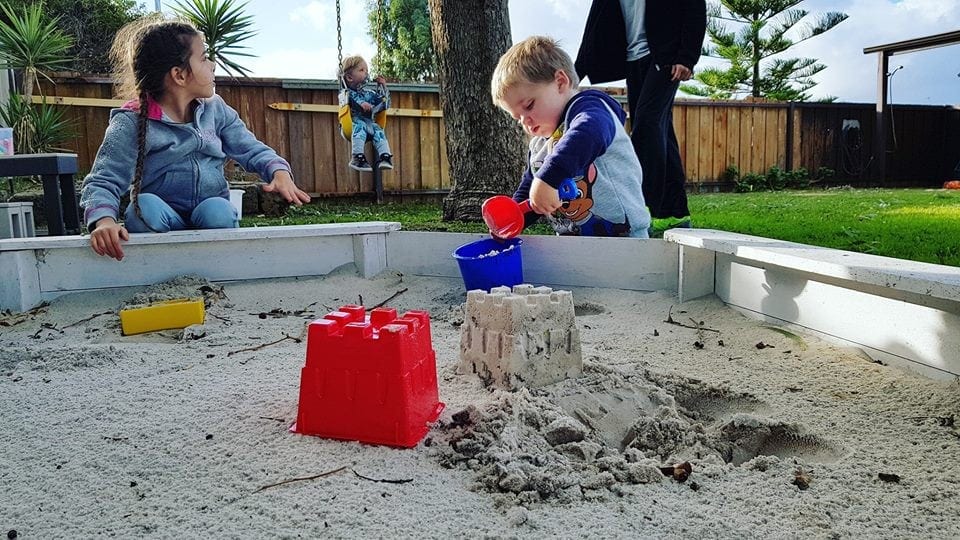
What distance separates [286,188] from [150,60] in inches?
29.9

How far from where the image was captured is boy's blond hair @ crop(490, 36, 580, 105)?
2.74 m

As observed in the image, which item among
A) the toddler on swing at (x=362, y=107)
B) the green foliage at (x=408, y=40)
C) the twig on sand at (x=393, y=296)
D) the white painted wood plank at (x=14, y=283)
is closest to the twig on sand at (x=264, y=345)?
the twig on sand at (x=393, y=296)

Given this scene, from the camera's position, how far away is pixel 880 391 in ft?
5.41

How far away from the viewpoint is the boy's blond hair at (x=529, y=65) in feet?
9.00

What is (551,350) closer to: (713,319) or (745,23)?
(713,319)

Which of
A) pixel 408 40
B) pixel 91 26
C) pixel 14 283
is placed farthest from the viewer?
pixel 408 40

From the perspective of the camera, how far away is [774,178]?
11.0 metres

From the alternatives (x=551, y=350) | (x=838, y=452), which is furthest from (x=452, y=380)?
(x=838, y=452)

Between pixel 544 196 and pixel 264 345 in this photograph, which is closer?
pixel 264 345

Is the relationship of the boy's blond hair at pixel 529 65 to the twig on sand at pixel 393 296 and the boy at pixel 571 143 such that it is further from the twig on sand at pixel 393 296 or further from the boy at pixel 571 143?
the twig on sand at pixel 393 296

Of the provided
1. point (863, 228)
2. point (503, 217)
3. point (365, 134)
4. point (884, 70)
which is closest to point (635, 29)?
point (503, 217)

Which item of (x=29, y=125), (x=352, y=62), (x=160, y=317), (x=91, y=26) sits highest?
(x=91, y=26)

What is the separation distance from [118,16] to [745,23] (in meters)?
12.4

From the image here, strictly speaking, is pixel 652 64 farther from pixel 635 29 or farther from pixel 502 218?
pixel 502 218
